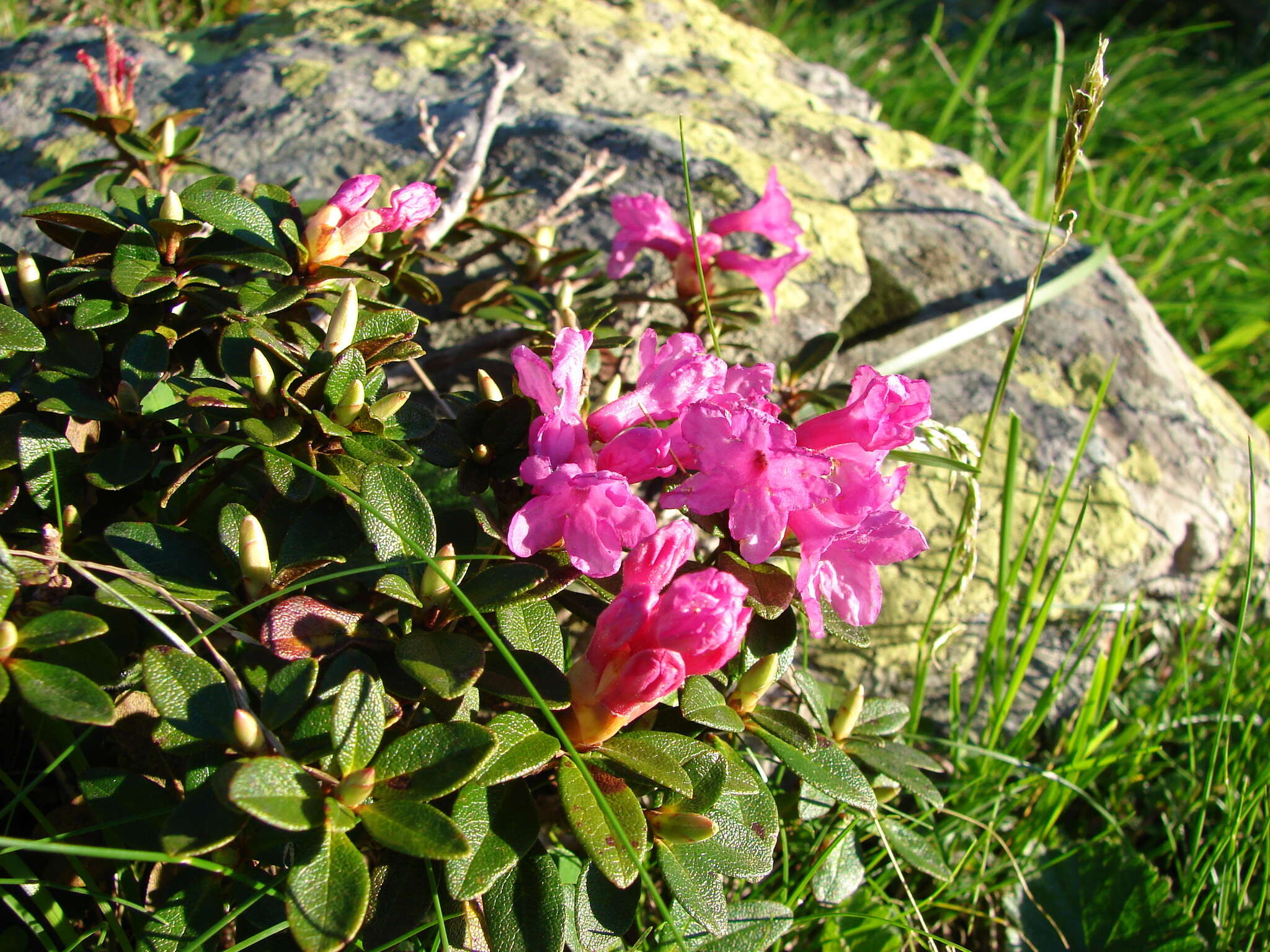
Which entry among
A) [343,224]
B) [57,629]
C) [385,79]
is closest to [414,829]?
[57,629]

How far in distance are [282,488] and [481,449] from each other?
244 mm

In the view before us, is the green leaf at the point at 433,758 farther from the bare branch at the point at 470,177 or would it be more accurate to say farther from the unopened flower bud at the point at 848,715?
the bare branch at the point at 470,177

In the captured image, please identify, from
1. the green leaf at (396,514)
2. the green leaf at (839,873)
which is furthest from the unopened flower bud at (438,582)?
the green leaf at (839,873)

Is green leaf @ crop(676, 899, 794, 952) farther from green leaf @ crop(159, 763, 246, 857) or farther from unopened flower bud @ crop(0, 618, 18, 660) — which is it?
unopened flower bud @ crop(0, 618, 18, 660)

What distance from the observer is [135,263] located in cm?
120

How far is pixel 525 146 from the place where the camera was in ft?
7.40

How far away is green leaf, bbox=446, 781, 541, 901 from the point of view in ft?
3.06

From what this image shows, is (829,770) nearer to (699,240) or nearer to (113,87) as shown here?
(699,240)

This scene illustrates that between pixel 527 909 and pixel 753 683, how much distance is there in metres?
0.39

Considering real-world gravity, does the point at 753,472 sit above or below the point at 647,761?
above

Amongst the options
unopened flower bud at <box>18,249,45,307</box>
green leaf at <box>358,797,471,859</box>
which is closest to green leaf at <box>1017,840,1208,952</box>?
green leaf at <box>358,797,471,859</box>

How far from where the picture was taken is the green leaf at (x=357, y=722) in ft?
3.00

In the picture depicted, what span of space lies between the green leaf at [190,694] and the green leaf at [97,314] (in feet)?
1.48

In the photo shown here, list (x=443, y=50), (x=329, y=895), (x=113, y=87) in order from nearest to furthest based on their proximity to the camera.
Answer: (x=329, y=895)
(x=113, y=87)
(x=443, y=50)
